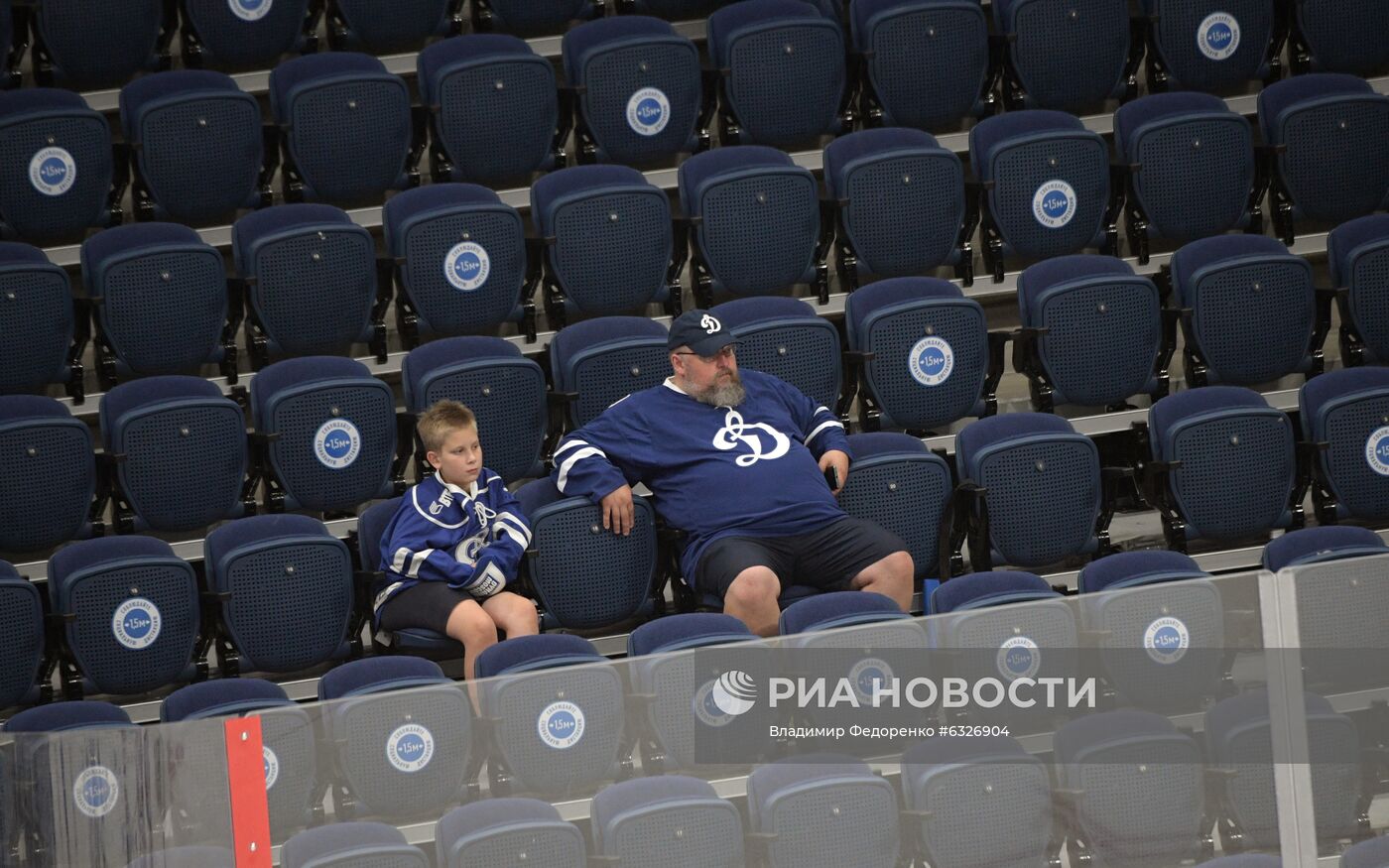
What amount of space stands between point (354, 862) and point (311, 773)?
0.17 m

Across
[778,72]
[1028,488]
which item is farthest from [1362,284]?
[778,72]

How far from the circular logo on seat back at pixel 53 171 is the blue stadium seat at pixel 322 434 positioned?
1042 millimetres

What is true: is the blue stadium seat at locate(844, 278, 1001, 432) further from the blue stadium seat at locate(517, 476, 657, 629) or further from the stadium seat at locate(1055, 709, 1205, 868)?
the stadium seat at locate(1055, 709, 1205, 868)

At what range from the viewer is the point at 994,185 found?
5.78m

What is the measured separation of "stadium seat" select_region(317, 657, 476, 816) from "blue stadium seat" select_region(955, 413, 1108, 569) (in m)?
2.15

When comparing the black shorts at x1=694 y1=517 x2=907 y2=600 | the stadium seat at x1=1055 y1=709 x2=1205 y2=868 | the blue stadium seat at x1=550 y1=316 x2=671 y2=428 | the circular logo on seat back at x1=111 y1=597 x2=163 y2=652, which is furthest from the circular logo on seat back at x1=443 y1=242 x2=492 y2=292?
the stadium seat at x1=1055 y1=709 x2=1205 y2=868

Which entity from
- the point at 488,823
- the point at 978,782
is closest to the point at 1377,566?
the point at 978,782

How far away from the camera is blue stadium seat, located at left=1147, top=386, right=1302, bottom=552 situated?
5137 millimetres

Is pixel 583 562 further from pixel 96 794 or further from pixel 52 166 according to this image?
pixel 52 166

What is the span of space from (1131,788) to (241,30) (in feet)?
13.5

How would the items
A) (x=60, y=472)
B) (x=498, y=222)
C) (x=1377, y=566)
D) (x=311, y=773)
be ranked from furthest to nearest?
(x=498, y=222)
(x=60, y=472)
(x=1377, y=566)
(x=311, y=773)

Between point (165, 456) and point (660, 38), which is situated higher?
point (660, 38)

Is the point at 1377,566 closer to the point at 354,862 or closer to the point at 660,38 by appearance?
the point at 354,862

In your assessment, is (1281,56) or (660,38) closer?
(660,38)
